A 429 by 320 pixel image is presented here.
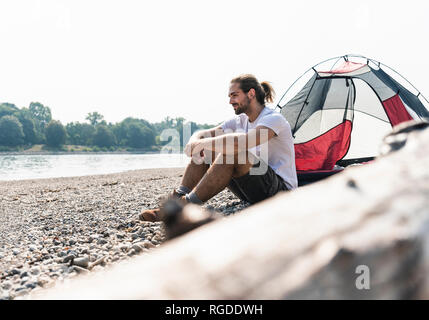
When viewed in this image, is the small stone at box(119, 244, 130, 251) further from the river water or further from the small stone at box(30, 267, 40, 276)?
the river water

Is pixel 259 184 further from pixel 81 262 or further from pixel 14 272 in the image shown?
pixel 14 272

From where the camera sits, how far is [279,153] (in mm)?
3697

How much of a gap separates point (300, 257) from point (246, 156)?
2644mm

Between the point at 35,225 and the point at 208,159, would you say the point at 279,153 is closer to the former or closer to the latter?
the point at 208,159

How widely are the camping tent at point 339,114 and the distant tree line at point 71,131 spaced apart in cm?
6274

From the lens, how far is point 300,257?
1.84ft

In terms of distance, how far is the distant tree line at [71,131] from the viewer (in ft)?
250

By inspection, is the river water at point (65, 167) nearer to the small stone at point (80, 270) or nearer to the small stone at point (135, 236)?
the small stone at point (135, 236)

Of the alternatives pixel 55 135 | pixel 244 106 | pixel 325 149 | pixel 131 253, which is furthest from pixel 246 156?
pixel 55 135

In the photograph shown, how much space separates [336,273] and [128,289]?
362mm

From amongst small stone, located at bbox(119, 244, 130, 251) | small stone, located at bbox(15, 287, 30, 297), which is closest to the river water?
small stone, located at bbox(119, 244, 130, 251)

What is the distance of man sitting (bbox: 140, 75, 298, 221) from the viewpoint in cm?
323

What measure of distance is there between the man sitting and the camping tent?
2582 millimetres
